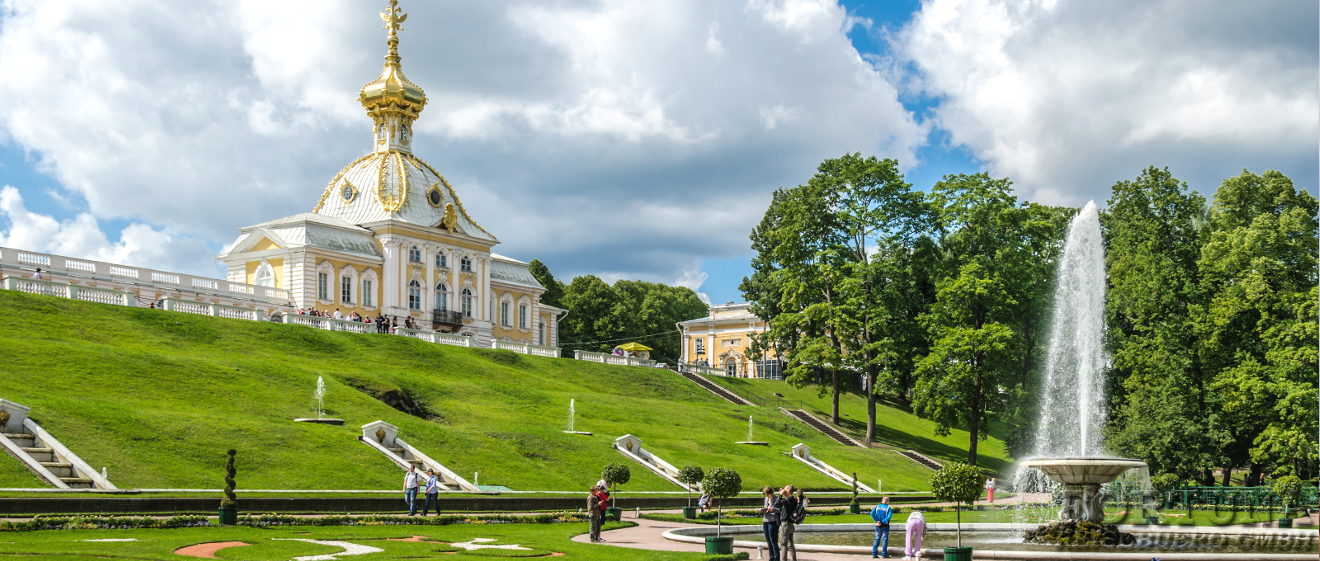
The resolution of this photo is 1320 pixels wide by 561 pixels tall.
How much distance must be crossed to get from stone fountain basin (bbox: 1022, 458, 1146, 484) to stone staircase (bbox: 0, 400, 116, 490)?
Result: 19930 millimetres

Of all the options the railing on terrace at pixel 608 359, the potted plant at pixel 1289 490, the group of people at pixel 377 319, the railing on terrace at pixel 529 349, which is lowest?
the potted plant at pixel 1289 490

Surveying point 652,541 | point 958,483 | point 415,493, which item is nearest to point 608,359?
point 415,493

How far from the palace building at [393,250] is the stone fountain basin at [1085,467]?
4167 cm

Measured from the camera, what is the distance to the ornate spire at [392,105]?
7712 cm

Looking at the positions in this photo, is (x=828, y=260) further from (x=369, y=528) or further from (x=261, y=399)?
(x=369, y=528)

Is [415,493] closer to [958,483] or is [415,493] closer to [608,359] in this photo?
[958,483]

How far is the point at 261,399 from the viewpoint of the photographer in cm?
3538

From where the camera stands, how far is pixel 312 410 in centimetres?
3566

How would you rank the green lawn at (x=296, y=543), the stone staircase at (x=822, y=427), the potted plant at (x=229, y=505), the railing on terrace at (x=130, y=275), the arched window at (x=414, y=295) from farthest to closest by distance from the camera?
the arched window at (x=414, y=295) < the stone staircase at (x=822, y=427) < the railing on terrace at (x=130, y=275) < the potted plant at (x=229, y=505) < the green lawn at (x=296, y=543)

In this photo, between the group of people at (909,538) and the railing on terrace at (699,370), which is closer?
the group of people at (909,538)

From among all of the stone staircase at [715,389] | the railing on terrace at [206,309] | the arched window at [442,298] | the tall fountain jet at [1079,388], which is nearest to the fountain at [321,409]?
the railing on terrace at [206,309]

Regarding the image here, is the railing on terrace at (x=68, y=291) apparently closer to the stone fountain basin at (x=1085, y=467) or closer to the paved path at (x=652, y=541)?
the paved path at (x=652, y=541)

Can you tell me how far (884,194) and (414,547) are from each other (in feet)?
128

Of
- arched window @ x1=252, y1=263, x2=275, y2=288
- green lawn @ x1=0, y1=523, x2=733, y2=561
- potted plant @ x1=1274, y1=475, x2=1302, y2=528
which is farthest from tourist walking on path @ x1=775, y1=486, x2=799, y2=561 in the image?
arched window @ x1=252, y1=263, x2=275, y2=288
